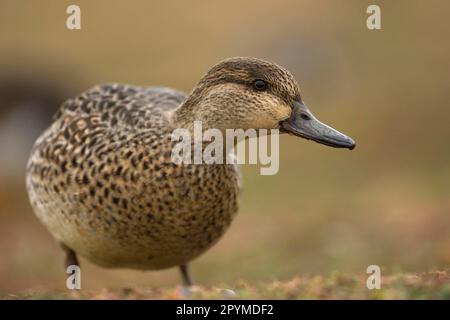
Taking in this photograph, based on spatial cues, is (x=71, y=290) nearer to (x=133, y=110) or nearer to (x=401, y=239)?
(x=133, y=110)

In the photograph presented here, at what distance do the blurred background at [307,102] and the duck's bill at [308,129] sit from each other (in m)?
2.11

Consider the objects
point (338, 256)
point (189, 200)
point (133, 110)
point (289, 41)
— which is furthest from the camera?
point (289, 41)

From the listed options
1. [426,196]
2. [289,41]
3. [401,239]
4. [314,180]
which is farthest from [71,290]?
[289,41]

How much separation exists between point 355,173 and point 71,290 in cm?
808

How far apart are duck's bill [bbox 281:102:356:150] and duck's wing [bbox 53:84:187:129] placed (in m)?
0.87

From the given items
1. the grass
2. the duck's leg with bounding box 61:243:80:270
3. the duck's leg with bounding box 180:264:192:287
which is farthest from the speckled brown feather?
the duck's leg with bounding box 180:264:192:287

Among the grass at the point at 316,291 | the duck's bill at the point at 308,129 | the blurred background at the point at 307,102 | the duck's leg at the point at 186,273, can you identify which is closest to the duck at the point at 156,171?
the duck's bill at the point at 308,129

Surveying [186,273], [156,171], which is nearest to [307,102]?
[186,273]

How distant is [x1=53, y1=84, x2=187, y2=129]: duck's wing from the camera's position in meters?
5.21

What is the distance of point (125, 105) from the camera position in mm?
5449

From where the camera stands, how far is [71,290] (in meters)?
5.50

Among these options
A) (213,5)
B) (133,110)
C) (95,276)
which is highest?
(213,5)

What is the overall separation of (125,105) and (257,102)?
1.15 meters

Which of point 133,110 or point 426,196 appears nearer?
point 133,110
